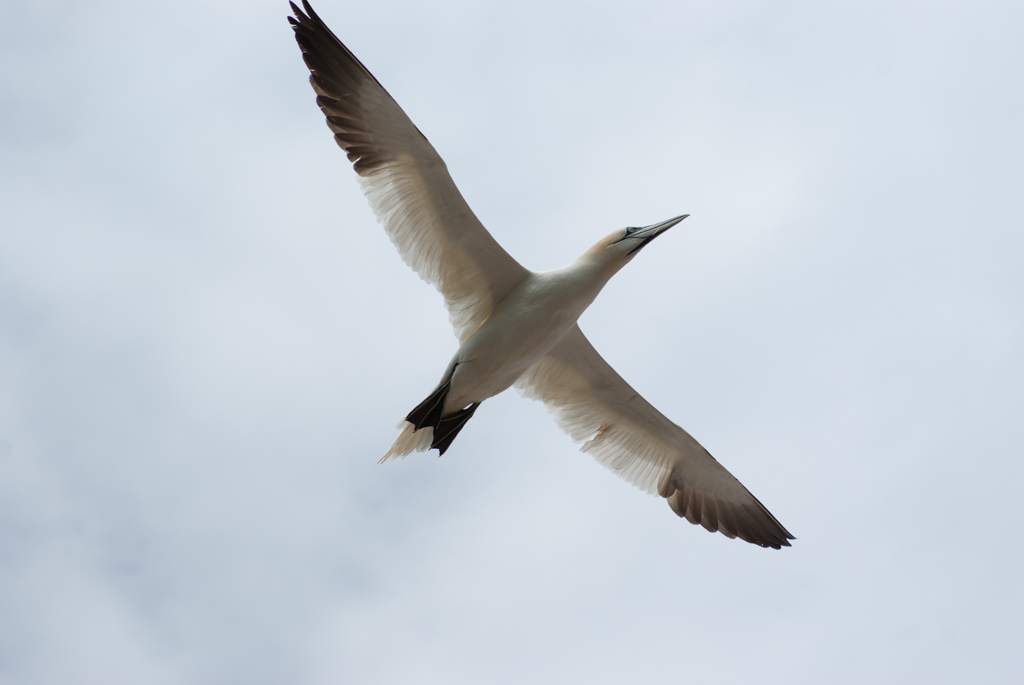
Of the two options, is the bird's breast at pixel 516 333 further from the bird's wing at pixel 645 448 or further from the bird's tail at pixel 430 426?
the bird's wing at pixel 645 448

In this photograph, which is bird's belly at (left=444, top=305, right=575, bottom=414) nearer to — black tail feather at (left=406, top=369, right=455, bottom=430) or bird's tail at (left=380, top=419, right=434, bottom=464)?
black tail feather at (left=406, top=369, right=455, bottom=430)

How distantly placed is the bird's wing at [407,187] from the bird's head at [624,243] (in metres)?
0.90

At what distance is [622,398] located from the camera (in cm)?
1139

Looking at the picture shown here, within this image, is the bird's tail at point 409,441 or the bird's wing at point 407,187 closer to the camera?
the bird's wing at point 407,187

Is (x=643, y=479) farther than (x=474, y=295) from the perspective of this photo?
Yes

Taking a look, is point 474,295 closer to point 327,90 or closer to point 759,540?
→ point 327,90

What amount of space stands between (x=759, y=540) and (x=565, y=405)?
10.1ft

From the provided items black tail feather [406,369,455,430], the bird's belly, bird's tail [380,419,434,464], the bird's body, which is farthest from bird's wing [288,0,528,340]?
bird's tail [380,419,434,464]

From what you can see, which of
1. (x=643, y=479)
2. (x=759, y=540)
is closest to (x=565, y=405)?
(x=643, y=479)

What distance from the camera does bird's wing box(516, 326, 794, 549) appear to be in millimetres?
11336

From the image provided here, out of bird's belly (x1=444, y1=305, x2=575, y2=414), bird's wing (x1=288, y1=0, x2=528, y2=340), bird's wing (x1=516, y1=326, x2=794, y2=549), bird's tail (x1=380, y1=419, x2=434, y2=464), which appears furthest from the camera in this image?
bird's wing (x1=516, y1=326, x2=794, y2=549)

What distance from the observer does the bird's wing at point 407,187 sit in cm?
919

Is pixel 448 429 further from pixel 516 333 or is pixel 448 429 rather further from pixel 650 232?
pixel 650 232

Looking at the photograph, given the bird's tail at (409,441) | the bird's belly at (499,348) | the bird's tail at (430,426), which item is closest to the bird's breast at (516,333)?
the bird's belly at (499,348)
